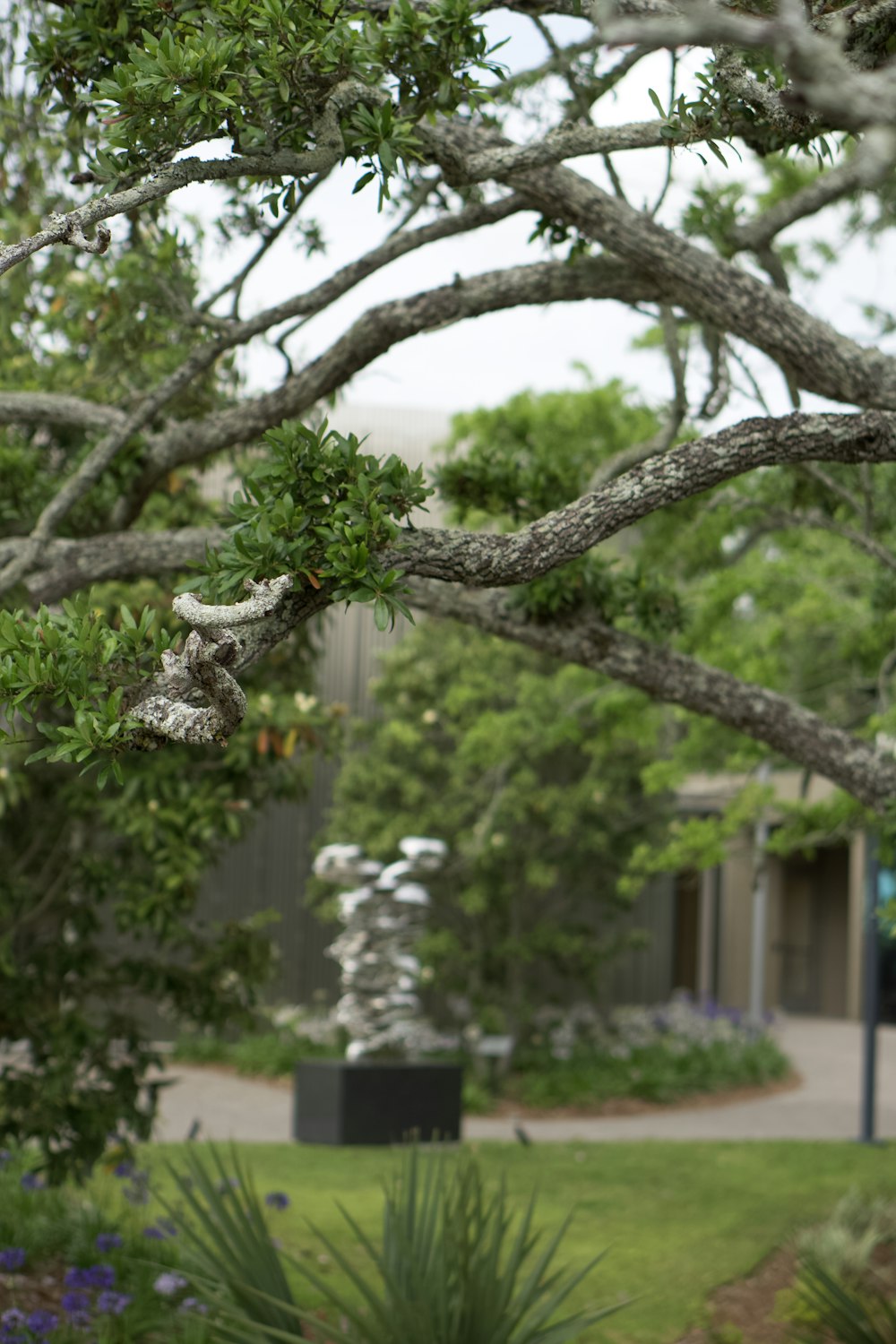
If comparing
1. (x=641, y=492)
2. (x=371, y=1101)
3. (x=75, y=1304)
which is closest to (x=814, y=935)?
(x=371, y=1101)

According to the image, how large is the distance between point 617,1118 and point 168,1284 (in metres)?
8.46

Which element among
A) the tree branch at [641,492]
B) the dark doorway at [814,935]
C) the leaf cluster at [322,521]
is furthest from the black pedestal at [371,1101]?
the dark doorway at [814,935]

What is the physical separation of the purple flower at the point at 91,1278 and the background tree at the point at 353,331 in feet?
5.63

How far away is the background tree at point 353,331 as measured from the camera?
2703 mm

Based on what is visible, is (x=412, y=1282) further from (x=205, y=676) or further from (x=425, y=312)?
(x=425, y=312)

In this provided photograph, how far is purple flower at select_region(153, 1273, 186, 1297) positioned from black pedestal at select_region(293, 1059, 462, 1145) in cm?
527

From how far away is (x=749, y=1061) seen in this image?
14703 mm

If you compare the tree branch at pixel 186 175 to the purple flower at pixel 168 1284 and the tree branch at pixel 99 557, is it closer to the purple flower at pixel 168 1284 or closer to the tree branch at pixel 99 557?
the tree branch at pixel 99 557

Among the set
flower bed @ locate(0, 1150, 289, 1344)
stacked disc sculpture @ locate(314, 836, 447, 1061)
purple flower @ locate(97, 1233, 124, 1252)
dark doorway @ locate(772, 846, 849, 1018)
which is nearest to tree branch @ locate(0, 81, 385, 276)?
flower bed @ locate(0, 1150, 289, 1344)

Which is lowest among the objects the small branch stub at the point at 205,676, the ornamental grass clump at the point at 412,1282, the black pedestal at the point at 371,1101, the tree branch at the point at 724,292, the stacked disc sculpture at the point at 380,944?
the black pedestal at the point at 371,1101

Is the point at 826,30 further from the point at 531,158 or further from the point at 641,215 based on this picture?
Result: the point at 641,215

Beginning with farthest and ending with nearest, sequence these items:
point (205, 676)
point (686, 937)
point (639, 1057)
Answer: point (686, 937)
point (639, 1057)
point (205, 676)

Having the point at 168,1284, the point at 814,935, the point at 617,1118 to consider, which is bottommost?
the point at 617,1118

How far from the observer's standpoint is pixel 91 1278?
16.1ft
